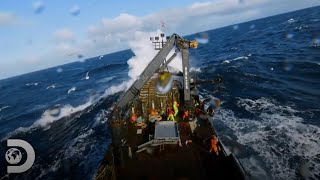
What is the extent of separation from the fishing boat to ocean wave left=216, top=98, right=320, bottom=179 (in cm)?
418

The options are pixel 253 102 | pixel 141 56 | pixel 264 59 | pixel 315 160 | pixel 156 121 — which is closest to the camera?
pixel 315 160

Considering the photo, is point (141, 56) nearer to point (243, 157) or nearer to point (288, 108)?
point (288, 108)

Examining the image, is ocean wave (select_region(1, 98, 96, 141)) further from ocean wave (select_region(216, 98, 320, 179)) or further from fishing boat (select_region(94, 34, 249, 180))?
ocean wave (select_region(216, 98, 320, 179))

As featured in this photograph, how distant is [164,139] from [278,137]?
10842 millimetres

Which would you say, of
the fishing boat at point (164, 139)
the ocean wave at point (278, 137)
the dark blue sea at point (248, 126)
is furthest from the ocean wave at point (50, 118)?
the ocean wave at point (278, 137)

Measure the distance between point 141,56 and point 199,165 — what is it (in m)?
45.9

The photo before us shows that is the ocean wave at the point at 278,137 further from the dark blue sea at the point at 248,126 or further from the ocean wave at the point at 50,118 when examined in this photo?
the ocean wave at the point at 50,118

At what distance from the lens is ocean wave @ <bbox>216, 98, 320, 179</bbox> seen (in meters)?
17.2

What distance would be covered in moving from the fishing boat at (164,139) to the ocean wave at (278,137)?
4.18 metres

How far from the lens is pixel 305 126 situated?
22.0m

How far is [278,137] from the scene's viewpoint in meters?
21.1

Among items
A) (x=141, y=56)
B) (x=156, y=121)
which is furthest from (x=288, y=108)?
(x=141, y=56)

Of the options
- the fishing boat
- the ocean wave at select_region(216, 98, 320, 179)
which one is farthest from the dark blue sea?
the fishing boat

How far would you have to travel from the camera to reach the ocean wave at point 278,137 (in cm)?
1723
